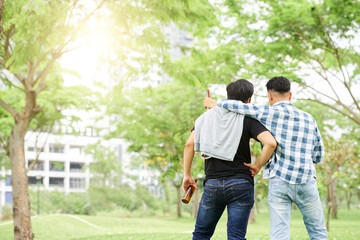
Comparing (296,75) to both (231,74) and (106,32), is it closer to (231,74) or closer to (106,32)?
(231,74)

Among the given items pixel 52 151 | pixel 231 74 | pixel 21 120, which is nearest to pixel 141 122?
pixel 231 74

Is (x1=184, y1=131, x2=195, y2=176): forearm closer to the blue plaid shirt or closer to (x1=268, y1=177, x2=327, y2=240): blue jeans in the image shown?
the blue plaid shirt

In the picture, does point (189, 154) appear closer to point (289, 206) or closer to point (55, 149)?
point (289, 206)

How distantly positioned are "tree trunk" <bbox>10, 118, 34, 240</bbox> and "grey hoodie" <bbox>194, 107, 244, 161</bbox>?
10094 mm

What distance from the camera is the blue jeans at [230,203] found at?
3.33 metres

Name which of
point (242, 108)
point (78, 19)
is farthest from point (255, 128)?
point (78, 19)

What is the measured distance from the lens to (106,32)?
10.8 metres

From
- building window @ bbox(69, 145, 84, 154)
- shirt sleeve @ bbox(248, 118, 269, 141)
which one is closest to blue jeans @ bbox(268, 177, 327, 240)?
shirt sleeve @ bbox(248, 118, 269, 141)

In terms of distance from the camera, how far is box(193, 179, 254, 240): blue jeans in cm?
333

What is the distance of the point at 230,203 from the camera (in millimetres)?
3389

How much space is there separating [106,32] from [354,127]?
19.0 m

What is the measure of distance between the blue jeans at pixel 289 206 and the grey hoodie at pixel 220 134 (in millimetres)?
517

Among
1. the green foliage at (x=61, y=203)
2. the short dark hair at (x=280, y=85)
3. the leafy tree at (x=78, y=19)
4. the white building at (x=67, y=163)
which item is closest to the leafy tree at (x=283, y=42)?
the leafy tree at (x=78, y=19)

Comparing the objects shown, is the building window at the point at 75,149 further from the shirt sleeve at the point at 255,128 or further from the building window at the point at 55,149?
the shirt sleeve at the point at 255,128
